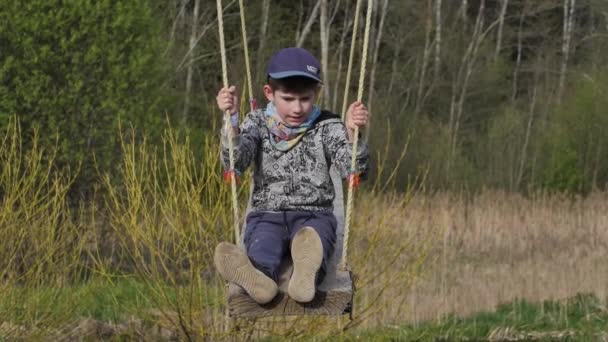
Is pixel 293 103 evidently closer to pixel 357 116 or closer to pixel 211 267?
pixel 357 116

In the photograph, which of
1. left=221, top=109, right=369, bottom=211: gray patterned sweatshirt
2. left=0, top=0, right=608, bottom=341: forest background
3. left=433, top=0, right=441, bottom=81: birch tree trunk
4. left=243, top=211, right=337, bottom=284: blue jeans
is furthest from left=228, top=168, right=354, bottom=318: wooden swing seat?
left=433, top=0, right=441, bottom=81: birch tree trunk

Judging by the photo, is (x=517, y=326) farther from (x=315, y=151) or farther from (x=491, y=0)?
(x=491, y=0)

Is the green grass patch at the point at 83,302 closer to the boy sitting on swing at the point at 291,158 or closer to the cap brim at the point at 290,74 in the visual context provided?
the boy sitting on swing at the point at 291,158

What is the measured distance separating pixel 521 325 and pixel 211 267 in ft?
11.6

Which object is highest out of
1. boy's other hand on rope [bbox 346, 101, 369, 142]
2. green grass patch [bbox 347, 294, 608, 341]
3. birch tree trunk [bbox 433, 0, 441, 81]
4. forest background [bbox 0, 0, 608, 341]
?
Answer: birch tree trunk [bbox 433, 0, 441, 81]

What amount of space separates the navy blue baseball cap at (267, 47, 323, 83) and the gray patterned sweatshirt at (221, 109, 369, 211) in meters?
0.32

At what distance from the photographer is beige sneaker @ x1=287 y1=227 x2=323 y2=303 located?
4.86 metres

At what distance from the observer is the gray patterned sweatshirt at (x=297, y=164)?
5.46 metres

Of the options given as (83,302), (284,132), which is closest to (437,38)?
(83,302)

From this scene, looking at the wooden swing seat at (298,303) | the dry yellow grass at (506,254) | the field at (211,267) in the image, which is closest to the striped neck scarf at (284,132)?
Result: the wooden swing seat at (298,303)

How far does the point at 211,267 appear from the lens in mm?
12477

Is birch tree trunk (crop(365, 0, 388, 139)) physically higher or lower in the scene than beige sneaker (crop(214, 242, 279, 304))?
higher

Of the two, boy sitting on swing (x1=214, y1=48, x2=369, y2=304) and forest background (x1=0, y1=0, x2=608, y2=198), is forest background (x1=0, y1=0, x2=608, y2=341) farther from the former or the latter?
boy sitting on swing (x1=214, y1=48, x2=369, y2=304)

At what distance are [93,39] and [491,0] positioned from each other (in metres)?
24.6
